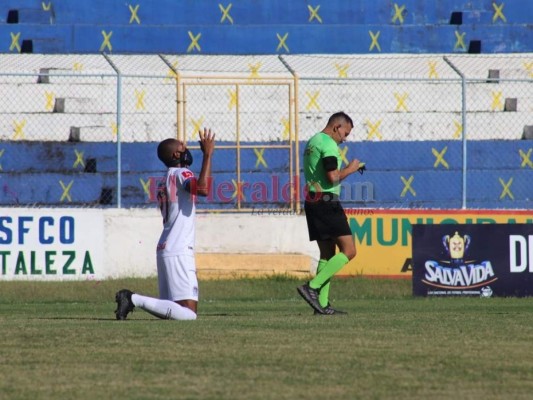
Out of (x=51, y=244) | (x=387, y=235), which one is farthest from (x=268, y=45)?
(x=51, y=244)

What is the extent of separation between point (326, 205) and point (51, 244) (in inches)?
248

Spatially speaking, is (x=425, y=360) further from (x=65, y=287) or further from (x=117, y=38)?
(x=117, y=38)

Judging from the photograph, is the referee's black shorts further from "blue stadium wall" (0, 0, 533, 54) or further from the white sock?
"blue stadium wall" (0, 0, 533, 54)

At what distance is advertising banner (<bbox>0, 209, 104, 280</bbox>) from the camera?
657 inches

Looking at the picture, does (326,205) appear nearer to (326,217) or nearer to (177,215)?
(326,217)

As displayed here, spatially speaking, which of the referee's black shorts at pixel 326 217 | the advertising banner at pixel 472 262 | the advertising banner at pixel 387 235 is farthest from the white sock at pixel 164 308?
the advertising banner at pixel 387 235

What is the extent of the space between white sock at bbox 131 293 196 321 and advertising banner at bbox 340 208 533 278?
7432 millimetres

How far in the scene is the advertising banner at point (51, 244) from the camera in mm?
16688

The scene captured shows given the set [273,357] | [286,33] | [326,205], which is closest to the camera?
[273,357]

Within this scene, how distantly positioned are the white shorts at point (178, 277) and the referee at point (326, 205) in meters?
1.37

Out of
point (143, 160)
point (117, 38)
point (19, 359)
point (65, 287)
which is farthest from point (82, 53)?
point (19, 359)

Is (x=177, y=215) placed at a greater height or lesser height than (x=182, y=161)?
lesser

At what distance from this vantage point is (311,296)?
1140 cm

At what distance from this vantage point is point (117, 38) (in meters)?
23.6
